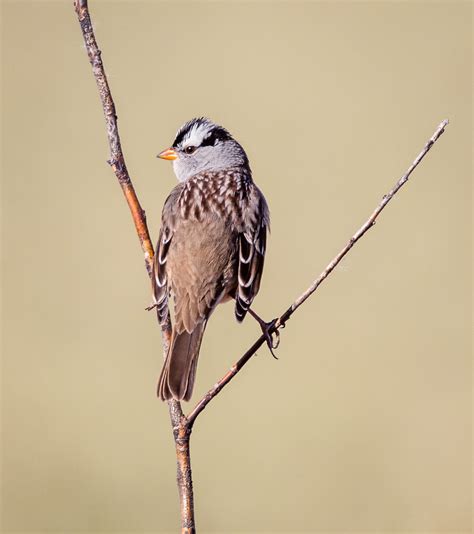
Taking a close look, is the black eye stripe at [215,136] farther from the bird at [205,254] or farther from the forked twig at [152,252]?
the forked twig at [152,252]

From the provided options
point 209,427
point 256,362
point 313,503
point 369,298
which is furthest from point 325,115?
point 313,503

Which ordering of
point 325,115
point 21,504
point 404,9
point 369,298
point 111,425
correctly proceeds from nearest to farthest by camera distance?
point 21,504 → point 111,425 → point 369,298 → point 325,115 → point 404,9

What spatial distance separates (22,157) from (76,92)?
0.98m

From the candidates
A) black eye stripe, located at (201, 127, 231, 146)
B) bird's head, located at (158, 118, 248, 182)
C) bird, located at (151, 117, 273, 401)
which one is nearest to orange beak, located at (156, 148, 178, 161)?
bird's head, located at (158, 118, 248, 182)

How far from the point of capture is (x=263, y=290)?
6.20 metres

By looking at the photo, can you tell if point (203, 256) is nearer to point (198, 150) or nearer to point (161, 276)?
point (161, 276)

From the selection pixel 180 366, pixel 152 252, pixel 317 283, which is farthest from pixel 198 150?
pixel 317 283

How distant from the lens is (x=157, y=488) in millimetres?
5246

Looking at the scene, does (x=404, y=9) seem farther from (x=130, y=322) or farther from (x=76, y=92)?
(x=130, y=322)

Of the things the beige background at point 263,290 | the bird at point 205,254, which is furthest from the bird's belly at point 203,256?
the beige background at point 263,290

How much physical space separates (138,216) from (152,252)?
0.25 m

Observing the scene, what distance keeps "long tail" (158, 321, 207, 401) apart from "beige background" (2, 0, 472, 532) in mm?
1733

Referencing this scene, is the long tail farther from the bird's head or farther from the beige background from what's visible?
the beige background

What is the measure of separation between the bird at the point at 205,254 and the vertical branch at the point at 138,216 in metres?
0.20
